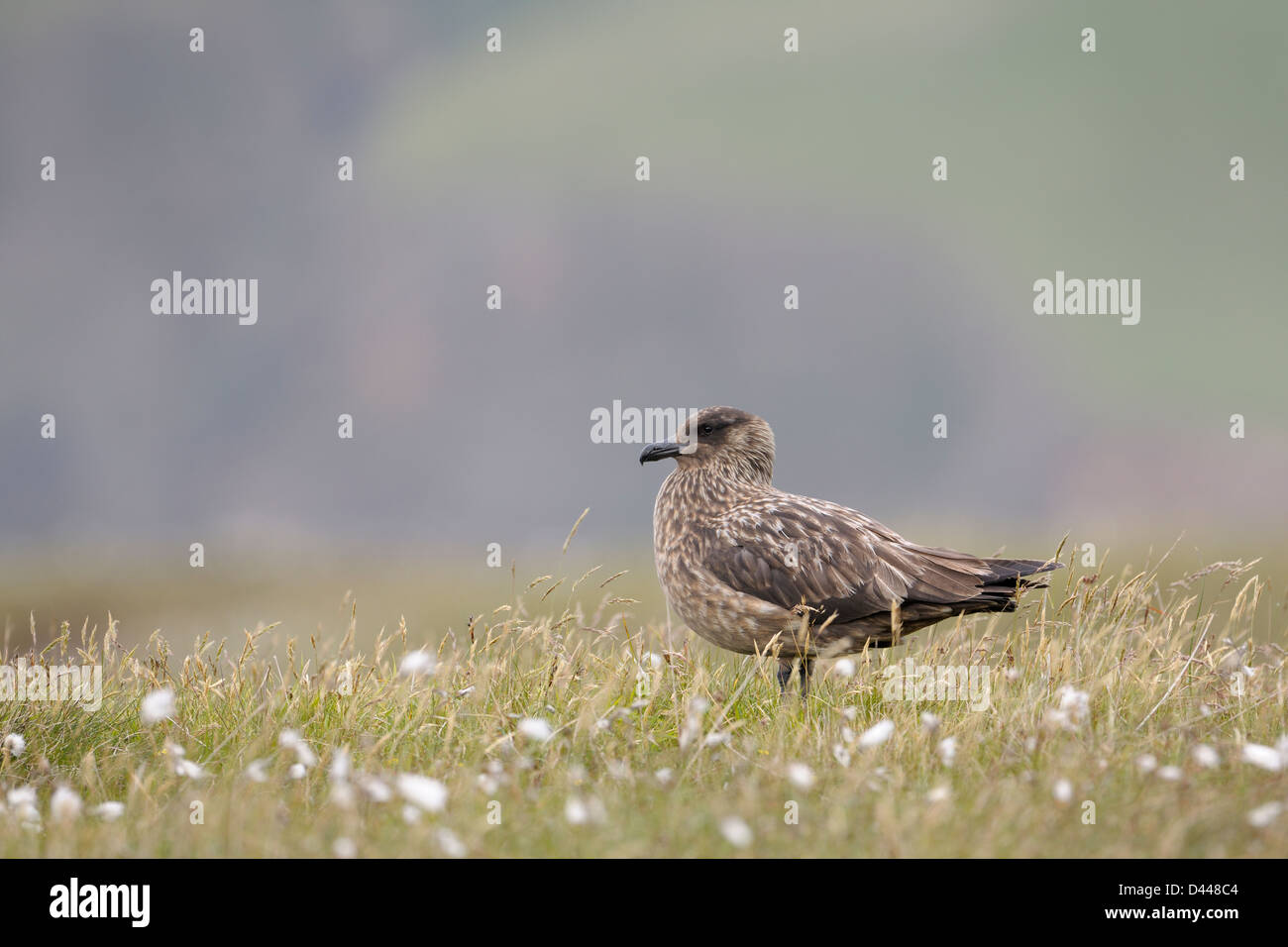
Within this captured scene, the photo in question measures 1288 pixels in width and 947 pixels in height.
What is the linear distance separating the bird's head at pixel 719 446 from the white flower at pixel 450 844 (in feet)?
14.4

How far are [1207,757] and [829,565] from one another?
2.97m

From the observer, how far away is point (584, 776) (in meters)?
5.00

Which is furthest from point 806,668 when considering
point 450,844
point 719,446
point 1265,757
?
point 450,844

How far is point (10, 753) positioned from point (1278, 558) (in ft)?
100

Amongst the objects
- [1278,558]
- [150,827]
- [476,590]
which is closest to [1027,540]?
[1278,558]

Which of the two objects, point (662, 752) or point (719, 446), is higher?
point (719, 446)

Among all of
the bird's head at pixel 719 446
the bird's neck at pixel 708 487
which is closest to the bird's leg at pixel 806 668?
the bird's neck at pixel 708 487

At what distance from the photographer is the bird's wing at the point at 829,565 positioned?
7008 mm

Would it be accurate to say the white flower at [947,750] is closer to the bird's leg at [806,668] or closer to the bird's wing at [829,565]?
the bird's wing at [829,565]

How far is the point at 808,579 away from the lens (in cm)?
709

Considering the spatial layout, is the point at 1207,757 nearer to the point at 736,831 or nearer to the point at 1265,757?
the point at 1265,757
